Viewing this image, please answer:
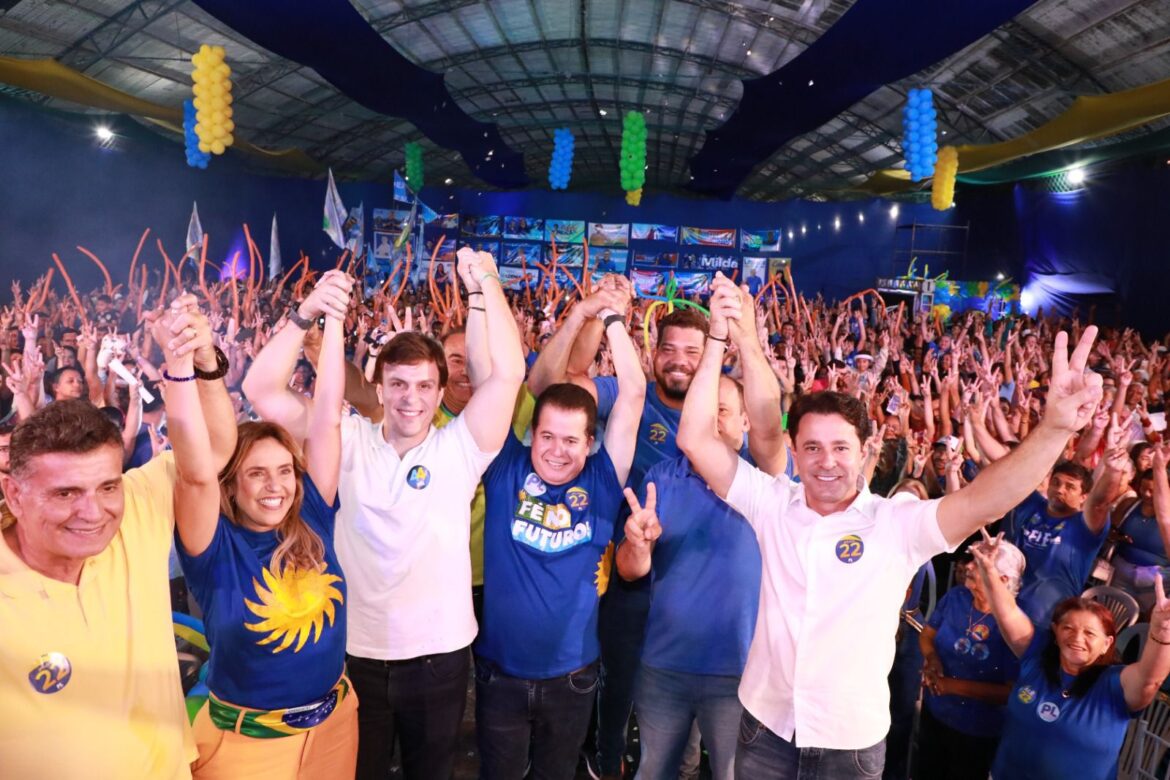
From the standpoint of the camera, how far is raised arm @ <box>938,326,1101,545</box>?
67.9 inches

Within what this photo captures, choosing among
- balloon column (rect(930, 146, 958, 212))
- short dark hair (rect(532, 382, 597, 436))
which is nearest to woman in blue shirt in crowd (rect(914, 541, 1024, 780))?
short dark hair (rect(532, 382, 597, 436))

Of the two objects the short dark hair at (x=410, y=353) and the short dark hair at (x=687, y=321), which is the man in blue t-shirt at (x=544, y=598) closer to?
the short dark hair at (x=410, y=353)

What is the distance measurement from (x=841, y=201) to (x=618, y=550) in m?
19.5

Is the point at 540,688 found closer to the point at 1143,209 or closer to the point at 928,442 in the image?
the point at 928,442

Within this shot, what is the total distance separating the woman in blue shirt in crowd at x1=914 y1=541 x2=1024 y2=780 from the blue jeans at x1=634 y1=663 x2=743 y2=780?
0.98 metres

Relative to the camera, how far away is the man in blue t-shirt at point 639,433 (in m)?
2.83

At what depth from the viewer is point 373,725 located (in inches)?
87.8

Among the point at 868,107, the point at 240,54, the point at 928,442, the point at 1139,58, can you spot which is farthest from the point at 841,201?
the point at 928,442

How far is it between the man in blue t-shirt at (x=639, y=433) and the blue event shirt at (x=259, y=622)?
3.88 ft

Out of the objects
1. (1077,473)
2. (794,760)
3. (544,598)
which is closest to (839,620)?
(794,760)

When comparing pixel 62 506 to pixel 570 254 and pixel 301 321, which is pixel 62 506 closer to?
pixel 301 321

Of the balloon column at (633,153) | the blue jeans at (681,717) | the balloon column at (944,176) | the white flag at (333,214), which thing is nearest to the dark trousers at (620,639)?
the blue jeans at (681,717)

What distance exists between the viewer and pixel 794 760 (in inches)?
76.5

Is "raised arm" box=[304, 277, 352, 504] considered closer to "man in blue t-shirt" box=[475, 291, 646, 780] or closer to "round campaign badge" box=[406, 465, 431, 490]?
"round campaign badge" box=[406, 465, 431, 490]
